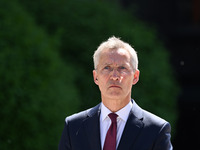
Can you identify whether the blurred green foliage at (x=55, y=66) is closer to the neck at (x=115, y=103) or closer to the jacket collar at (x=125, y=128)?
the jacket collar at (x=125, y=128)

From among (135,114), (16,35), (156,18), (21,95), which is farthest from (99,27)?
(135,114)

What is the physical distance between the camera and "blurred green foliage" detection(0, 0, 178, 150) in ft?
17.9

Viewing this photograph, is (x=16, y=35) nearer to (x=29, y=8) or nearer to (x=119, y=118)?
(x=29, y=8)

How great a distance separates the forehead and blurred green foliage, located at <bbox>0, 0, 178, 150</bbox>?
9.90 ft

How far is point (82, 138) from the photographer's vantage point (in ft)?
8.98

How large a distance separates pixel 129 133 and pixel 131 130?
0.02 meters

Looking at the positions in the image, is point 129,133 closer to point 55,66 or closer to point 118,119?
point 118,119

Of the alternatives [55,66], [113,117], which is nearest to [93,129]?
[113,117]

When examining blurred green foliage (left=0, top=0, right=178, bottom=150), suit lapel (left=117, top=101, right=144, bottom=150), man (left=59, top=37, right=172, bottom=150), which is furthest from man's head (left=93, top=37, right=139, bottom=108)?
blurred green foliage (left=0, top=0, right=178, bottom=150)

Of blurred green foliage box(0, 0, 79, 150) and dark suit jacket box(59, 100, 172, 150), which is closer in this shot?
dark suit jacket box(59, 100, 172, 150)

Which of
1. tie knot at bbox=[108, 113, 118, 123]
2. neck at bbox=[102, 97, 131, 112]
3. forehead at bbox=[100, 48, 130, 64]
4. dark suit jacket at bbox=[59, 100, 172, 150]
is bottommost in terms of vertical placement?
dark suit jacket at bbox=[59, 100, 172, 150]

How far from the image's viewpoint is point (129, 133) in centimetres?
263

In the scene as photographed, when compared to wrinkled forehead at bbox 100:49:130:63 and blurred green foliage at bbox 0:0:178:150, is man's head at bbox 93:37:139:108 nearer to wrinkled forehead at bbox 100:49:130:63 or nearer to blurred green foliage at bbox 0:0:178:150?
wrinkled forehead at bbox 100:49:130:63

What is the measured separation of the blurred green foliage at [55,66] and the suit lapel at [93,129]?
276cm
